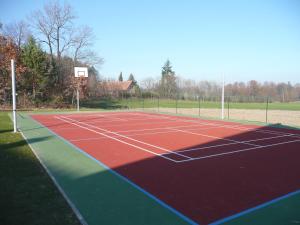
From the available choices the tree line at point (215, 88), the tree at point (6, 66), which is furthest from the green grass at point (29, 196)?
the tree line at point (215, 88)

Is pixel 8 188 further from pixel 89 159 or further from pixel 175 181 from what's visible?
pixel 175 181

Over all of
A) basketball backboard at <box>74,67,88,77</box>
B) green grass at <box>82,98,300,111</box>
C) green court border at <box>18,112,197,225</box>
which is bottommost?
green court border at <box>18,112,197,225</box>

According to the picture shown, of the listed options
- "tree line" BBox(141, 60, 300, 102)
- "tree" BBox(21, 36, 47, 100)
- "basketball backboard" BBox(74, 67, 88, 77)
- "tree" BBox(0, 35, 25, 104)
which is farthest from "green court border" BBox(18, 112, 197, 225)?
"tree line" BBox(141, 60, 300, 102)

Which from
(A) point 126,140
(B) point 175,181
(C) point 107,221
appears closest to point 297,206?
(B) point 175,181

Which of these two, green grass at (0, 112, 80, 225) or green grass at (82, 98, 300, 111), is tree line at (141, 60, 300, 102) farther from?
green grass at (0, 112, 80, 225)

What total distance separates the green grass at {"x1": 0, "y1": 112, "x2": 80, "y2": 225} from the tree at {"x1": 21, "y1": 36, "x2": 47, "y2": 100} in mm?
25520

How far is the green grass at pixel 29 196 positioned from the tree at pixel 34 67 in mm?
25520

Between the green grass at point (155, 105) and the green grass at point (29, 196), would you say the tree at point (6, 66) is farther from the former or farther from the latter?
the green grass at point (29, 196)

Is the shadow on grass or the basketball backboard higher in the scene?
the basketball backboard

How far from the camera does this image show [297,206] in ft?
15.2

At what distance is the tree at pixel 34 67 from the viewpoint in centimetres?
3091

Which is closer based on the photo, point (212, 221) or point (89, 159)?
point (212, 221)

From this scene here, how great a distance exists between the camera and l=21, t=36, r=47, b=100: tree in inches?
1217

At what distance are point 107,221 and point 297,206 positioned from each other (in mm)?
3080
